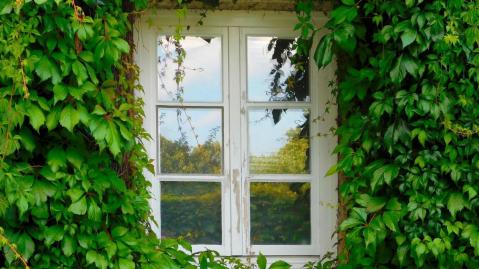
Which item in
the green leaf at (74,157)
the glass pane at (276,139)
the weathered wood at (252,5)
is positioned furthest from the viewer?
the glass pane at (276,139)

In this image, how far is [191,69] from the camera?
3070 millimetres

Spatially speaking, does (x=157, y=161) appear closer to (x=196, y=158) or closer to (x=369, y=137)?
(x=196, y=158)

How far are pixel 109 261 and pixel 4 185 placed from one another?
547 millimetres

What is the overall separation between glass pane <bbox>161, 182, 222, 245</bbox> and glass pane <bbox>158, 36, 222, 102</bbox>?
50cm

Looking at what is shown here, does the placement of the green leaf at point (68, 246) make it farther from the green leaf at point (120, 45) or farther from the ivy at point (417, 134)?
the ivy at point (417, 134)

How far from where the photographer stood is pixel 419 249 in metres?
2.50

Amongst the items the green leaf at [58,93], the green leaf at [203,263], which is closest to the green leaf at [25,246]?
the green leaf at [58,93]

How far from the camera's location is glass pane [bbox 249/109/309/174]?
10.1 feet

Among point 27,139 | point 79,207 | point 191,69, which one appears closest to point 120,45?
point 27,139

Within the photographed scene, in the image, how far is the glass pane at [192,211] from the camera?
3080mm

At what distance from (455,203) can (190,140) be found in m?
1.42

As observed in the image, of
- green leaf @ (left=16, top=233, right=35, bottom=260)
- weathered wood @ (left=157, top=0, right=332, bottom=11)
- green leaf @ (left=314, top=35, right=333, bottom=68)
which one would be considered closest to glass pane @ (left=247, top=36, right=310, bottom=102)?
weathered wood @ (left=157, top=0, right=332, bottom=11)

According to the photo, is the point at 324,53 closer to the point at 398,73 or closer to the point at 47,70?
→ the point at 398,73

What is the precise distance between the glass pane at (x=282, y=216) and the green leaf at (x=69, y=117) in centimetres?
122
